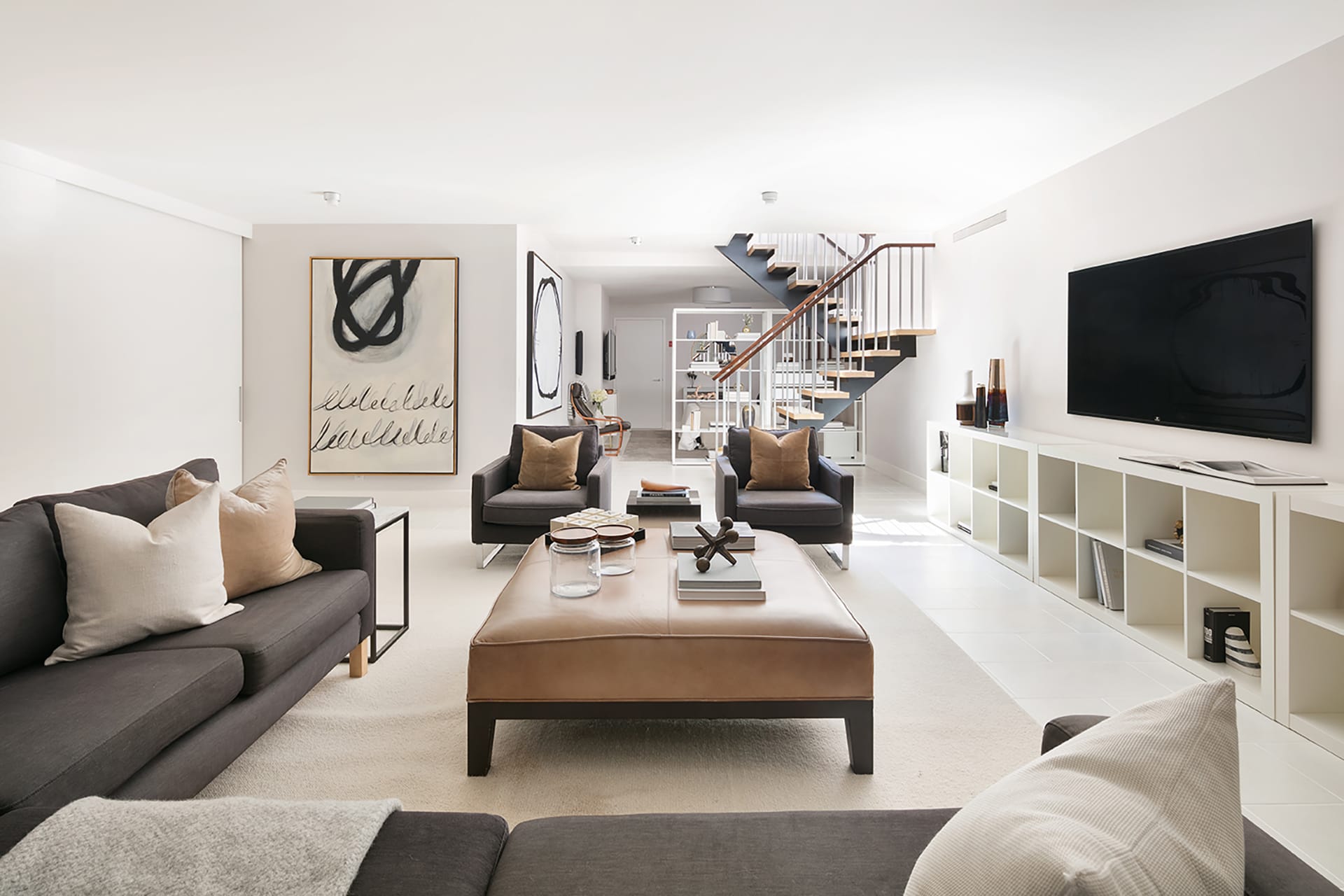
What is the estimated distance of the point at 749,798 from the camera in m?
2.06

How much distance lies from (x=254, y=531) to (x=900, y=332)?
569cm

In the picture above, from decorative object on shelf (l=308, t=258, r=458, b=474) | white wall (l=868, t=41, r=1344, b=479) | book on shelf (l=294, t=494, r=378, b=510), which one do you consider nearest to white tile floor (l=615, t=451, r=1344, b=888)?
white wall (l=868, t=41, r=1344, b=479)

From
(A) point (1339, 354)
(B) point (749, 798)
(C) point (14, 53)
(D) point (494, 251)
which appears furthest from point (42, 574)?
(D) point (494, 251)

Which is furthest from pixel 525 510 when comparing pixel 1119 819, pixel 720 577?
pixel 1119 819

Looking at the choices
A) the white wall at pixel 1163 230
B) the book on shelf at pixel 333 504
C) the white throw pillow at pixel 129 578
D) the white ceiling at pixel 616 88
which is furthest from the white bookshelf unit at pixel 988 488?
the white throw pillow at pixel 129 578

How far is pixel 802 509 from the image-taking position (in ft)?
14.3

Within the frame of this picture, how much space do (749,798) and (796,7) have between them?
8.51 ft

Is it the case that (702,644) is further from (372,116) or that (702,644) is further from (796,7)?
(372,116)

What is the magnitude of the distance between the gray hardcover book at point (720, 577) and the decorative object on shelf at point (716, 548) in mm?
20

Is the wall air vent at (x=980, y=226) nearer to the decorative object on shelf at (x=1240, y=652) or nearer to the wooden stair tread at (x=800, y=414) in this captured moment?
the wooden stair tread at (x=800, y=414)

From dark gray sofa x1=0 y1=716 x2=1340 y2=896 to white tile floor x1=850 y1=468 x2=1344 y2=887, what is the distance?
4.48 feet

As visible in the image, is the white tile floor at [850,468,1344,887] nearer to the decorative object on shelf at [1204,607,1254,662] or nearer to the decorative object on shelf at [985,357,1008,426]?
the decorative object on shelf at [1204,607,1254,662]

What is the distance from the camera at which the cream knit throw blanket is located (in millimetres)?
938

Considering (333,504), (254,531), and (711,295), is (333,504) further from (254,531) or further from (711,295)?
(711,295)
